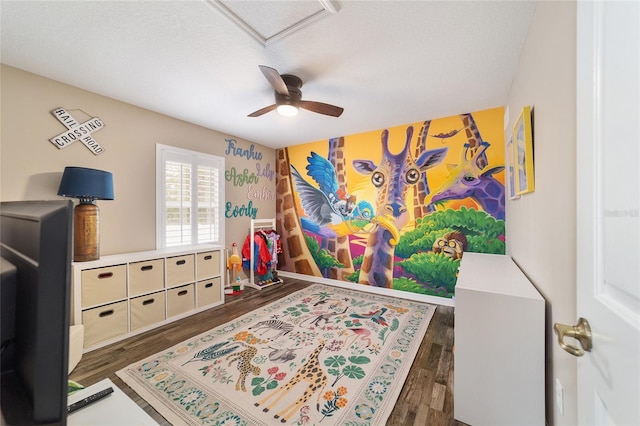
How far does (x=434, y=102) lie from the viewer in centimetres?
283

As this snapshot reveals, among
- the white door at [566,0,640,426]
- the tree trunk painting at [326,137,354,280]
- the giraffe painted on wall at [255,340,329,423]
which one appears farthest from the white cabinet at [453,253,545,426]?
the tree trunk painting at [326,137,354,280]

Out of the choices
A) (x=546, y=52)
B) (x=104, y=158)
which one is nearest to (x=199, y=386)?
(x=104, y=158)

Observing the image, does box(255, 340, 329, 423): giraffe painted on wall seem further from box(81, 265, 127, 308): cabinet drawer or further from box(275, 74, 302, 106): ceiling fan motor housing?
box(275, 74, 302, 106): ceiling fan motor housing

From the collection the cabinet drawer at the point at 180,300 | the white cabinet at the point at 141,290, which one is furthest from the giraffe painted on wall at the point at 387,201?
the cabinet drawer at the point at 180,300

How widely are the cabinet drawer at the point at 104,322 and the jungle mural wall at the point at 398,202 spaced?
264 centimetres

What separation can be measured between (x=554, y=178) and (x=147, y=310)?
11.6 feet

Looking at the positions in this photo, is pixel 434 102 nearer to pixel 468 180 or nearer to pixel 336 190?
pixel 468 180

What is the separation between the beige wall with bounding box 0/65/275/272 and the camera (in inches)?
83.4

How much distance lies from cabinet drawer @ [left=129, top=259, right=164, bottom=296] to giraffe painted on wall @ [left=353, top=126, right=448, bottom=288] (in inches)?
108

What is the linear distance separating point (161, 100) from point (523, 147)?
341 cm

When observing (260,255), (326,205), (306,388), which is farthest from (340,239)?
(306,388)

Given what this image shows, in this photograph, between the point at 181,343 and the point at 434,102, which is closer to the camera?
the point at 181,343

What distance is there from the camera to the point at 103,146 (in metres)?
2.63

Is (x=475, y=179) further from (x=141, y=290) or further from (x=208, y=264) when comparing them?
(x=141, y=290)
